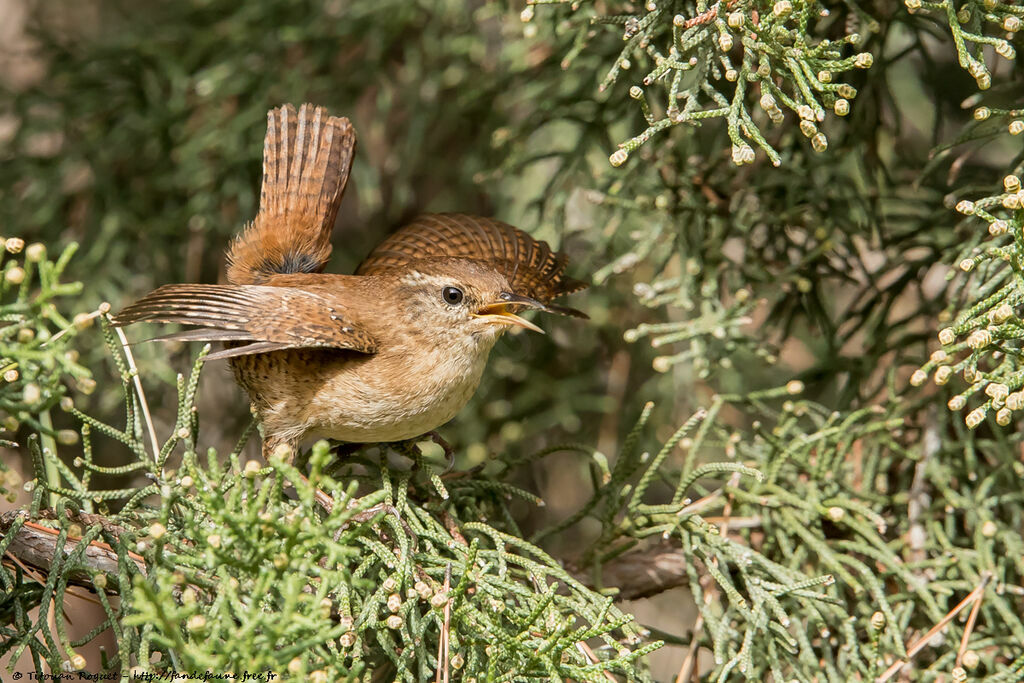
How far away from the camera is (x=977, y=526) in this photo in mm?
2771

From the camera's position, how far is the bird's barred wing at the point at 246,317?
2445 mm

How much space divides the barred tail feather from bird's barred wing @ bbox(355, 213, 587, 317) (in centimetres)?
27

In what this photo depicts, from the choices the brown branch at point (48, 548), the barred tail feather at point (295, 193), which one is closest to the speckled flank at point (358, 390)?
the barred tail feather at point (295, 193)

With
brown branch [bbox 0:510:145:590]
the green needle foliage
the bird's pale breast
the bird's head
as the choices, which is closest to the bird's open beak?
the bird's head

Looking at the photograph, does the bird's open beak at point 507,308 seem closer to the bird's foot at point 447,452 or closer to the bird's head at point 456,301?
the bird's head at point 456,301

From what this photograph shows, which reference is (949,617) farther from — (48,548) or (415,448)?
(48,548)

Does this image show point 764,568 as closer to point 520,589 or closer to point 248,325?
point 520,589

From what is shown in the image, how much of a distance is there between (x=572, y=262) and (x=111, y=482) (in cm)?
211

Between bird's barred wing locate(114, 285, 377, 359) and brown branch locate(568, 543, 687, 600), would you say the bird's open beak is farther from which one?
brown branch locate(568, 543, 687, 600)

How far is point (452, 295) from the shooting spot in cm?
288

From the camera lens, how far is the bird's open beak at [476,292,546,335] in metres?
2.75

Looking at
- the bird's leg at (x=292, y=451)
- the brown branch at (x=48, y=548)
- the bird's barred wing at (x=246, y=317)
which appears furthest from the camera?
the bird's leg at (x=292, y=451)

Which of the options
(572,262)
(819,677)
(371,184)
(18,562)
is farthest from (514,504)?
(18,562)

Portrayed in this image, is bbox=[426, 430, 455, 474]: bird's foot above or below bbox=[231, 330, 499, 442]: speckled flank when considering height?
below
